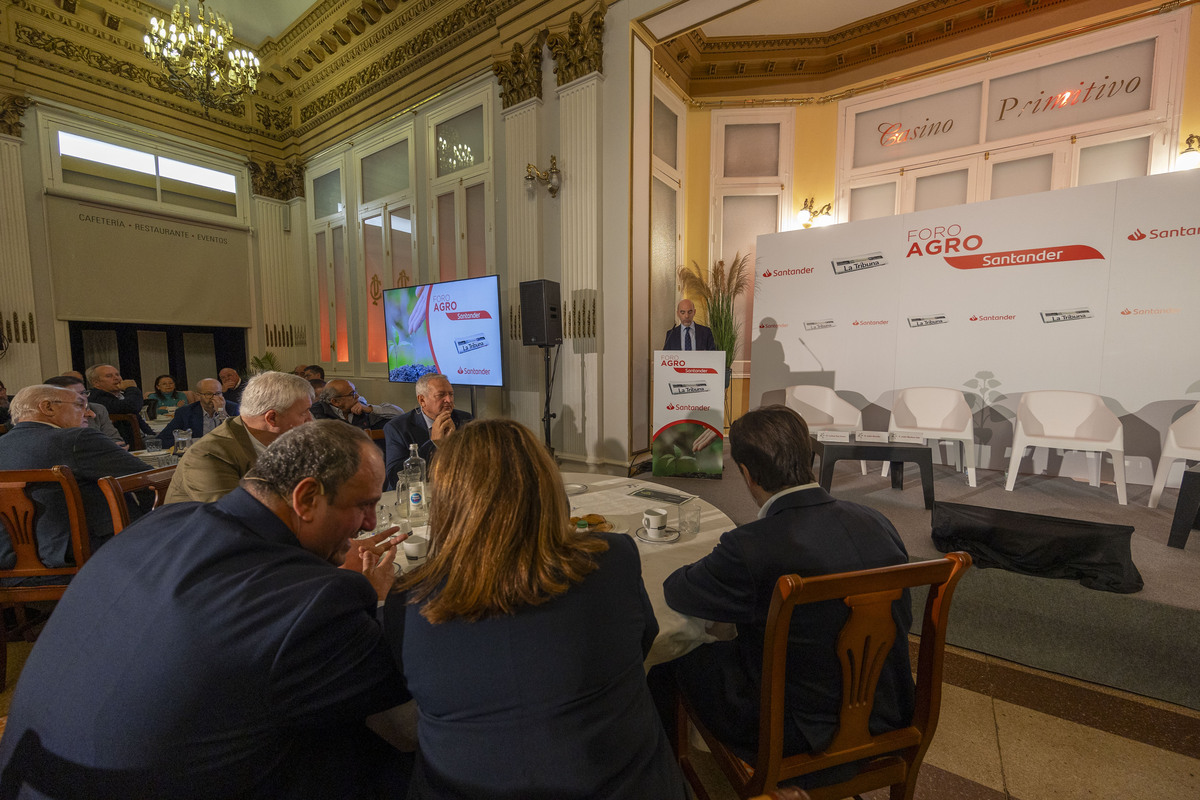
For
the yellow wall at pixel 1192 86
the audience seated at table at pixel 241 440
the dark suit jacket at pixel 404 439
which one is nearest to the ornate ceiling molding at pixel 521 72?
the dark suit jacket at pixel 404 439

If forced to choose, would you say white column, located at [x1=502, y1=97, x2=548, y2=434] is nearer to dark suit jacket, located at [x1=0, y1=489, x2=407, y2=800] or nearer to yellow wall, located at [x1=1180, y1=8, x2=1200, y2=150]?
dark suit jacket, located at [x1=0, y1=489, x2=407, y2=800]

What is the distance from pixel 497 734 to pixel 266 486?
2.25 feet

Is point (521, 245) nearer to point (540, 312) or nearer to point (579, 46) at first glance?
point (540, 312)

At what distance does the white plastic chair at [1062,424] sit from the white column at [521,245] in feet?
13.8

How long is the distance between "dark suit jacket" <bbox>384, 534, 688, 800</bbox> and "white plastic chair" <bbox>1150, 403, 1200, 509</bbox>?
4.47m

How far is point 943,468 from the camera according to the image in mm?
4750

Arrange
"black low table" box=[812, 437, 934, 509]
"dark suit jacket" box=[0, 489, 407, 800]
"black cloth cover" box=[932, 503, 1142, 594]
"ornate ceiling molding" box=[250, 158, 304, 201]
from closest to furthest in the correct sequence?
1. "dark suit jacket" box=[0, 489, 407, 800]
2. "black cloth cover" box=[932, 503, 1142, 594]
3. "black low table" box=[812, 437, 934, 509]
4. "ornate ceiling molding" box=[250, 158, 304, 201]

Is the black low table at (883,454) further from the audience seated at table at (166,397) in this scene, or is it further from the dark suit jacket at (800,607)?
the audience seated at table at (166,397)

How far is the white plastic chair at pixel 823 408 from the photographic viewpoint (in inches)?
187

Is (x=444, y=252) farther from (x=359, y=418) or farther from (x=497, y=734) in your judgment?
(x=497, y=734)

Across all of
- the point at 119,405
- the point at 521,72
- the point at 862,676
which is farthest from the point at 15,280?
the point at 862,676

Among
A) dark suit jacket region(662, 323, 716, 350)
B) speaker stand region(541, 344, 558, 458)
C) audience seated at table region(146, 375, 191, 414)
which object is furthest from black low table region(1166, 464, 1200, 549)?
audience seated at table region(146, 375, 191, 414)

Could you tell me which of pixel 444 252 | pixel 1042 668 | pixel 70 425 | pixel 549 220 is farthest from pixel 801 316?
pixel 70 425

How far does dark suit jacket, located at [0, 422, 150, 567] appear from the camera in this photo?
196cm
